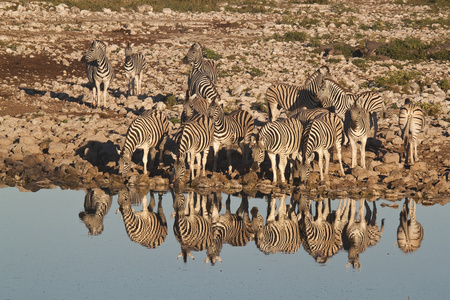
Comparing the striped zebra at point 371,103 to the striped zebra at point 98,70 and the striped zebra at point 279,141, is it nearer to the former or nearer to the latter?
the striped zebra at point 279,141

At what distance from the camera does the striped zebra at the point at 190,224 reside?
13.2m

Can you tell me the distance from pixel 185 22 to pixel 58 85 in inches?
563

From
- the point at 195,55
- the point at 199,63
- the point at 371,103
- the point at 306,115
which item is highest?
the point at 195,55

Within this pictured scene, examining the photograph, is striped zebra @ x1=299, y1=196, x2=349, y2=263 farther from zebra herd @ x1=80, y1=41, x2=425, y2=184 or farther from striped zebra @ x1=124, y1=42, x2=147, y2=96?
striped zebra @ x1=124, y1=42, x2=147, y2=96

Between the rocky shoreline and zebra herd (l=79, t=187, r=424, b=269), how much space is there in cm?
84

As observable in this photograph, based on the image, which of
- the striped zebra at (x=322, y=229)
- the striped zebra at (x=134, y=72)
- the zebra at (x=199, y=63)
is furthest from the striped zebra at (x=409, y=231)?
the striped zebra at (x=134, y=72)

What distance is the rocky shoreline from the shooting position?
17.3 metres

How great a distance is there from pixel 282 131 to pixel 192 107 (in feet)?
10.9

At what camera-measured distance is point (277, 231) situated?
14031 mm

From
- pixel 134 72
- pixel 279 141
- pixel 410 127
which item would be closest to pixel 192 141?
pixel 279 141

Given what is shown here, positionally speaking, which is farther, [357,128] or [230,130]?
[357,128]

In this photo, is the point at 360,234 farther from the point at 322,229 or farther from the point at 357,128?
the point at 357,128

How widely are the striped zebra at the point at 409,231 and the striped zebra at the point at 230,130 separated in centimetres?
389

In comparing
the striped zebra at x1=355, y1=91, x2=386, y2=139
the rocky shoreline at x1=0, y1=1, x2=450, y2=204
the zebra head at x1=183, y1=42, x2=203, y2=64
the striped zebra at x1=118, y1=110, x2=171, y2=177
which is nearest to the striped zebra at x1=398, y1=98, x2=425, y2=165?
the rocky shoreline at x1=0, y1=1, x2=450, y2=204
